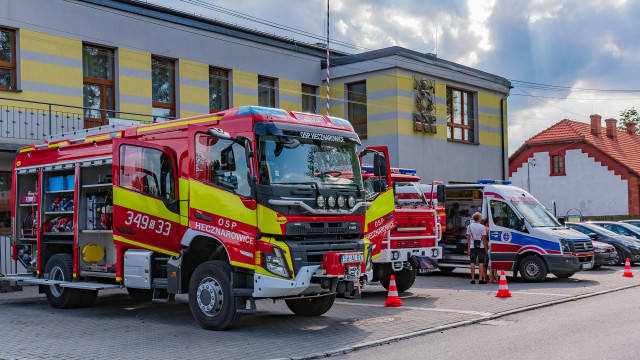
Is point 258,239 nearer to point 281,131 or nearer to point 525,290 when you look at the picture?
point 281,131

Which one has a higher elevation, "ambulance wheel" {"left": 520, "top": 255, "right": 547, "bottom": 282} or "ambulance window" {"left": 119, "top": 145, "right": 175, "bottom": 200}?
"ambulance window" {"left": 119, "top": 145, "right": 175, "bottom": 200}

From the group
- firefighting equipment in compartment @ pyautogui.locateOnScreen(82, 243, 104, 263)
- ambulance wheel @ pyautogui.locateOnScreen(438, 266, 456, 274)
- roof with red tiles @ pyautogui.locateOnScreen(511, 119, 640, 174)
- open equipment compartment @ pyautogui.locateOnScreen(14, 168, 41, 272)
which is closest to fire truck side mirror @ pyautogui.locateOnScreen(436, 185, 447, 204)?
ambulance wheel @ pyautogui.locateOnScreen(438, 266, 456, 274)

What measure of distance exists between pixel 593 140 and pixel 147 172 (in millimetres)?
39657

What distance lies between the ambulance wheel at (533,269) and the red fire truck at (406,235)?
10.2 ft

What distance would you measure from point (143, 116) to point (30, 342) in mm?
11353

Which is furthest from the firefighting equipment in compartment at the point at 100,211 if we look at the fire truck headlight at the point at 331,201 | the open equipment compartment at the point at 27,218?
the fire truck headlight at the point at 331,201

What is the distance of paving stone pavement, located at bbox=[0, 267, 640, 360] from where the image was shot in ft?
29.3

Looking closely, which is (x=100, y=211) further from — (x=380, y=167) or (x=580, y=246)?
(x=580, y=246)

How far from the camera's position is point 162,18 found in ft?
68.9

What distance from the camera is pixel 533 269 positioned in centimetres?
1736

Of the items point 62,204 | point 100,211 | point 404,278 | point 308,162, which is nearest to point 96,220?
point 100,211

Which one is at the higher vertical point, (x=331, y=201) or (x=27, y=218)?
(x=331, y=201)

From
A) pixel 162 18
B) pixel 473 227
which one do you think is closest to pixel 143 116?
pixel 162 18

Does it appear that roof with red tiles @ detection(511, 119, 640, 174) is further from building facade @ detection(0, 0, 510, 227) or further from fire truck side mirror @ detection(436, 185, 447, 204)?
fire truck side mirror @ detection(436, 185, 447, 204)
